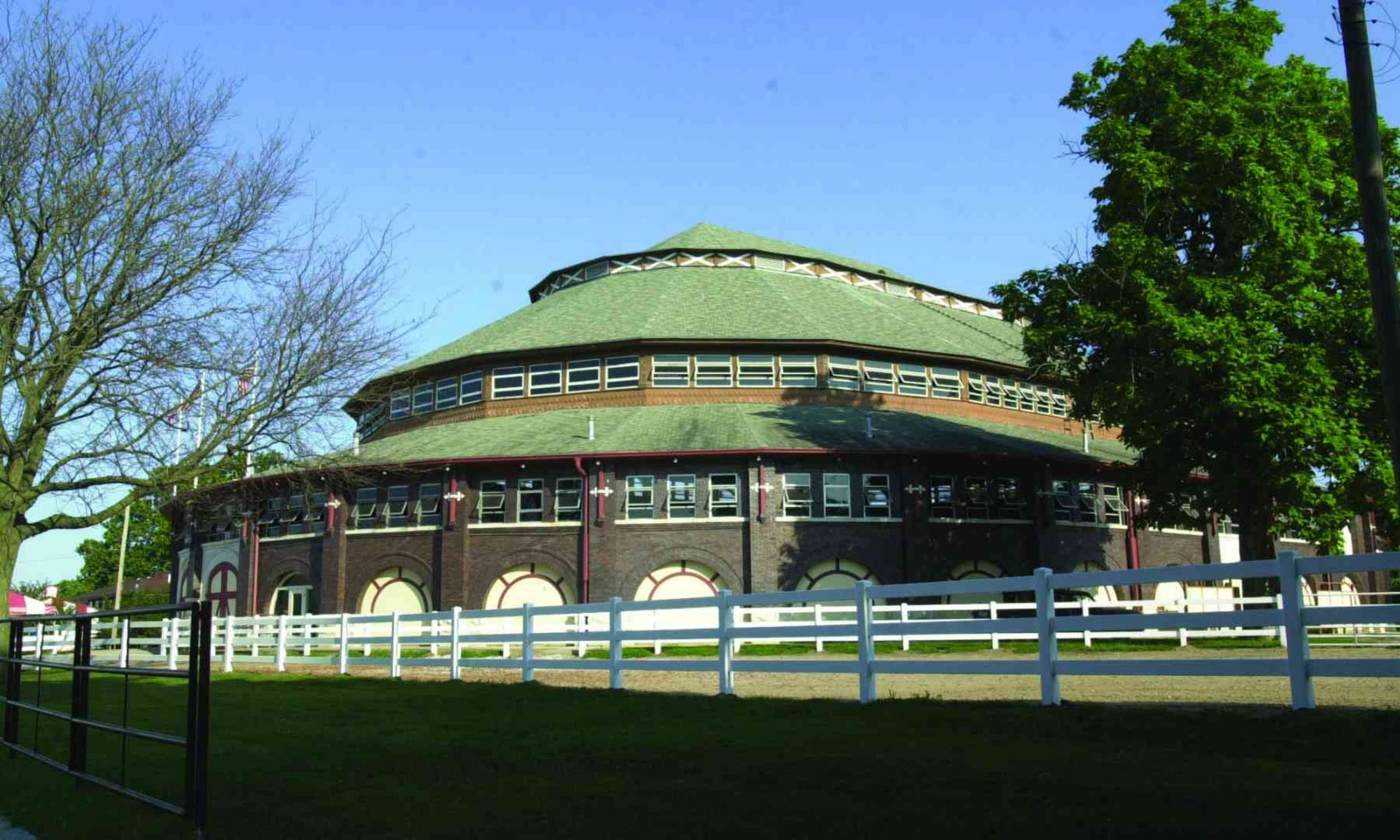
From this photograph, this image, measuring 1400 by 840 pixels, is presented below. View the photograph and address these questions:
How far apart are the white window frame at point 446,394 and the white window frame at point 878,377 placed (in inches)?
645

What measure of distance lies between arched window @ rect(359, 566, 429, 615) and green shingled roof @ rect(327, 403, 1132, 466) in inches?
163

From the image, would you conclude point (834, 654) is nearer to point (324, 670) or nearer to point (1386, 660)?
point (324, 670)

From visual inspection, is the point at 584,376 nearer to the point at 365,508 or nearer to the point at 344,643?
the point at 365,508

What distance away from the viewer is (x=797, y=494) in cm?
4266

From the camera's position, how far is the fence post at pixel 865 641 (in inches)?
546

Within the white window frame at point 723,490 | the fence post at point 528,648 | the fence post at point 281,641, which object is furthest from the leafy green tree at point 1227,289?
the fence post at point 281,641

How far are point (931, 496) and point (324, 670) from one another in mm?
22872

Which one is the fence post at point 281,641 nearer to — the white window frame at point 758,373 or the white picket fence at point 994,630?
the white picket fence at point 994,630

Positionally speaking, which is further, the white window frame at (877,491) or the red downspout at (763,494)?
the white window frame at (877,491)

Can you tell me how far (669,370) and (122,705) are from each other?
37786 mm

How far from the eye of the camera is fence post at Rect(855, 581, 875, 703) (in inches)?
546

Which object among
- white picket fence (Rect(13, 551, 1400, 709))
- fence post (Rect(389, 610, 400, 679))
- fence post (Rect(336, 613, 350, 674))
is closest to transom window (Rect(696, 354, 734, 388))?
white picket fence (Rect(13, 551, 1400, 709))

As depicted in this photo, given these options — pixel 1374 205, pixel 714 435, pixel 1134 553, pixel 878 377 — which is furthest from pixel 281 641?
pixel 1134 553

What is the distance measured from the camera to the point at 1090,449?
49969 mm
